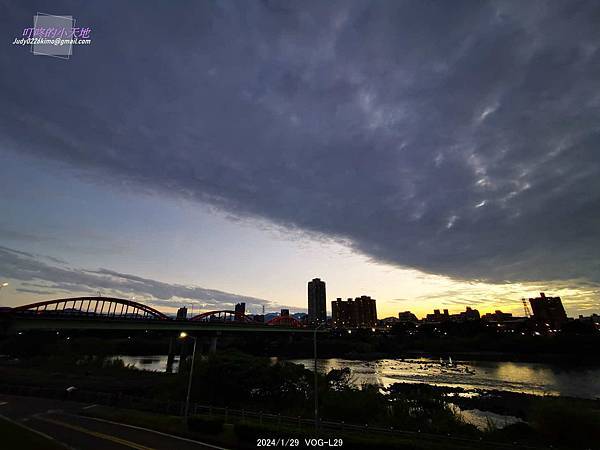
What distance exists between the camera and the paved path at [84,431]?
1955 cm

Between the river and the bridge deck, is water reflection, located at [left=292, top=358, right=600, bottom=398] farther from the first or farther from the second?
the bridge deck

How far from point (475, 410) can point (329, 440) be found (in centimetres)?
3132

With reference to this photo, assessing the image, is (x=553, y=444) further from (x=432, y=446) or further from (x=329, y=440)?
(x=329, y=440)

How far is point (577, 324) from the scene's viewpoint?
12238 cm

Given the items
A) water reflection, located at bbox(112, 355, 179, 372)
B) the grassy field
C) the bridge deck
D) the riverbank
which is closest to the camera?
the grassy field

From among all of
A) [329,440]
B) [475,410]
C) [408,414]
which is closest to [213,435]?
[329,440]

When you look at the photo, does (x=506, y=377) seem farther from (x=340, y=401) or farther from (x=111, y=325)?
(x=111, y=325)

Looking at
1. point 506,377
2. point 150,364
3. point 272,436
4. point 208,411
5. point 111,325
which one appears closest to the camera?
point 272,436

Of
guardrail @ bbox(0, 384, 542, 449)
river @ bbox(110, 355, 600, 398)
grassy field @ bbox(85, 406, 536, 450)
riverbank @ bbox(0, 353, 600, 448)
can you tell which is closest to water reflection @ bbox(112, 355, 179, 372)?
river @ bbox(110, 355, 600, 398)

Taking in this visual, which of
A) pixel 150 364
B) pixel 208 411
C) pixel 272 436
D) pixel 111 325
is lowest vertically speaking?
pixel 208 411

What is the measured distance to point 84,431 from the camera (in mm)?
22438

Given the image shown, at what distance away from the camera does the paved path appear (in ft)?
64.1

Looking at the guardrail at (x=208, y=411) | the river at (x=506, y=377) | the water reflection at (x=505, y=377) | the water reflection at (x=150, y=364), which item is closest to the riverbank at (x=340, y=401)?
the guardrail at (x=208, y=411)

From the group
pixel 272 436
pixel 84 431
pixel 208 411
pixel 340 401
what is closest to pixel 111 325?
pixel 208 411
